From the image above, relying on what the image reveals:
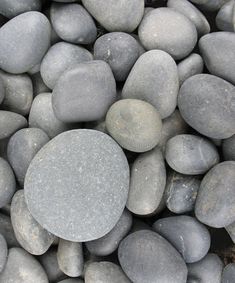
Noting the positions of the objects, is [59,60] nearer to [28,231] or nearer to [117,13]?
[117,13]

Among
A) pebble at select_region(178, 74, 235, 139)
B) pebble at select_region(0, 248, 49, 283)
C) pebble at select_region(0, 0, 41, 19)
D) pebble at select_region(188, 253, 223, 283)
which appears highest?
pebble at select_region(0, 0, 41, 19)

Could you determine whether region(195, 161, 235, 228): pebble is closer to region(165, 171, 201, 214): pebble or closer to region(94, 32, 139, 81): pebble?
region(165, 171, 201, 214): pebble

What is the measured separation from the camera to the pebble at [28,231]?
82 centimetres

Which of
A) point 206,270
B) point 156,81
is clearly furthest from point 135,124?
point 206,270

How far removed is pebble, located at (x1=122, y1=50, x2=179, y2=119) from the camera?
85 centimetres

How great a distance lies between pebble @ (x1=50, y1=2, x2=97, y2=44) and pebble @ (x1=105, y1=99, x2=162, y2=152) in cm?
19

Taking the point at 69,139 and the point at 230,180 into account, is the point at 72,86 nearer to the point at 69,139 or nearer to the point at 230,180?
the point at 69,139

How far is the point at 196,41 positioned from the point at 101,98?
250mm

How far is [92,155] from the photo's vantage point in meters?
0.80

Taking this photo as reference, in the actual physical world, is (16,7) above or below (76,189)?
above

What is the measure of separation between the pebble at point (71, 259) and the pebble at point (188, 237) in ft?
0.58

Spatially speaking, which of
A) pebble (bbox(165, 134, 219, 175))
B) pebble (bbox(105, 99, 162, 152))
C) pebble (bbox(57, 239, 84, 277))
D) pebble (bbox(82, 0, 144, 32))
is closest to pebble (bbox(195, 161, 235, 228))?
pebble (bbox(165, 134, 219, 175))

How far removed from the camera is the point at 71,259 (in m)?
0.83

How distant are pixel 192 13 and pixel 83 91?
310mm
